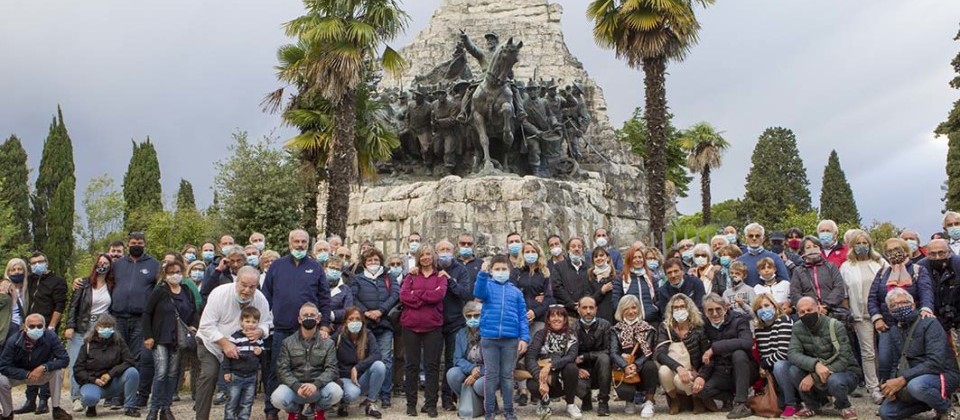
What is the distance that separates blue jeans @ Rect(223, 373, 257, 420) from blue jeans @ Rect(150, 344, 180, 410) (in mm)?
880

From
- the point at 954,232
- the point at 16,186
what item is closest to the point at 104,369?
the point at 954,232

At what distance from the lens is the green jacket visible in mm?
8008

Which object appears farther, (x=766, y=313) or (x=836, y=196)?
(x=836, y=196)

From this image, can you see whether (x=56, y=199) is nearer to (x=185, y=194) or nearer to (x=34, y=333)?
(x=185, y=194)

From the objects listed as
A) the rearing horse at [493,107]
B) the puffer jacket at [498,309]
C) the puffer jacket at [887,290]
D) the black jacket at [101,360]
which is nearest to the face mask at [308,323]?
the puffer jacket at [498,309]

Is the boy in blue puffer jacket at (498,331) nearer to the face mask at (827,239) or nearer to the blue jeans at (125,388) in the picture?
the blue jeans at (125,388)

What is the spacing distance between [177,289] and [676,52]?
42.6 feet

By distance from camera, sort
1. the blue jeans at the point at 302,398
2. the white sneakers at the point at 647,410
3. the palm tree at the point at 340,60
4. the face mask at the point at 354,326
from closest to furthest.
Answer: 1. the blue jeans at the point at 302,398
2. the white sneakers at the point at 647,410
3. the face mask at the point at 354,326
4. the palm tree at the point at 340,60

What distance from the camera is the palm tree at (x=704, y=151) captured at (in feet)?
124

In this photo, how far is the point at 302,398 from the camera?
308 inches

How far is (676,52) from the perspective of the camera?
18.6 m

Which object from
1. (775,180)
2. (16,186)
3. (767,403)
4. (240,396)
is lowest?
(767,403)

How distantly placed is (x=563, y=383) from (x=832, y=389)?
2494 mm

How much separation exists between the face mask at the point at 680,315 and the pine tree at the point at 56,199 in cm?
2897
